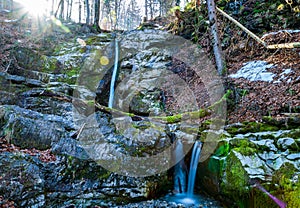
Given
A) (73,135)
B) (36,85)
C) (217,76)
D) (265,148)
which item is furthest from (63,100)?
(265,148)

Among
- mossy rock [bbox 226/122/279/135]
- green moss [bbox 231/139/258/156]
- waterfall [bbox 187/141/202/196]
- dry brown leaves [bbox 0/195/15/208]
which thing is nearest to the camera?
dry brown leaves [bbox 0/195/15/208]

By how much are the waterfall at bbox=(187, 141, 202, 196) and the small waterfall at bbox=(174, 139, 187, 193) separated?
0.16 meters

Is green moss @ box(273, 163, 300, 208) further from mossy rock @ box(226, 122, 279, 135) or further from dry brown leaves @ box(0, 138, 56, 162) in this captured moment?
dry brown leaves @ box(0, 138, 56, 162)

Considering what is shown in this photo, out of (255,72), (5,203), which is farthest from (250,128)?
(5,203)

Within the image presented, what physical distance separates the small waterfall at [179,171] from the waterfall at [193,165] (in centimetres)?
16

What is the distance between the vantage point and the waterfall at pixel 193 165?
18.5 ft

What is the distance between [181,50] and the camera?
41.2ft

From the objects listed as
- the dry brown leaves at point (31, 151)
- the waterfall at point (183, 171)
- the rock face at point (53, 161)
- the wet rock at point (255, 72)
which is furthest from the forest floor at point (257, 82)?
the dry brown leaves at point (31, 151)

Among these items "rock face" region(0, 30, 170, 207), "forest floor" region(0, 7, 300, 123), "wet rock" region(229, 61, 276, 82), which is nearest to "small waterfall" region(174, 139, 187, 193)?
"rock face" region(0, 30, 170, 207)

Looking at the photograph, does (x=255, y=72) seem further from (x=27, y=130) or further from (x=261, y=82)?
(x=27, y=130)

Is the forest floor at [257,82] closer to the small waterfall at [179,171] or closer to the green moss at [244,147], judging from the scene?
the green moss at [244,147]

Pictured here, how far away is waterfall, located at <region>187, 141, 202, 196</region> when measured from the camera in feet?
18.5

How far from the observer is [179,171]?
5988 mm

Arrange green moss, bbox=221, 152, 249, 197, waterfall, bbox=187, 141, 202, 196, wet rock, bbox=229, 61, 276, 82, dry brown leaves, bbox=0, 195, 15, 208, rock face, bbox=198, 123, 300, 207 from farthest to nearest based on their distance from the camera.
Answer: wet rock, bbox=229, 61, 276, 82 < waterfall, bbox=187, 141, 202, 196 < green moss, bbox=221, 152, 249, 197 < dry brown leaves, bbox=0, 195, 15, 208 < rock face, bbox=198, 123, 300, 207
